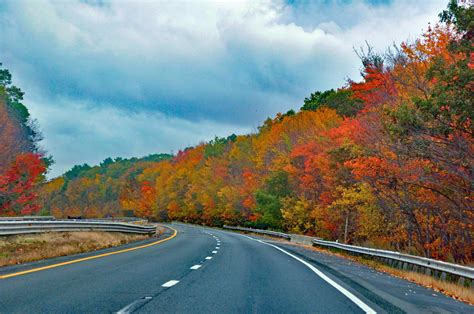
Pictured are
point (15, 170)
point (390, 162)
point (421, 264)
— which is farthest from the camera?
point (15, 170)

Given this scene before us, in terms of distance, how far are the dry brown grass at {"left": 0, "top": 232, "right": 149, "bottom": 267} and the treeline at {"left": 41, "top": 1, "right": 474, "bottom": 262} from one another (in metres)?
13.3

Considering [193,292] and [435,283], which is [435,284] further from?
[193,292]

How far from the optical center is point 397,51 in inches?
1021

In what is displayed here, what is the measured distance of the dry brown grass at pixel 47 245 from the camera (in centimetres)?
1461

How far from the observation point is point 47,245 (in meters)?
18.7

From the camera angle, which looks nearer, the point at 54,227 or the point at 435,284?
the point at 435,284

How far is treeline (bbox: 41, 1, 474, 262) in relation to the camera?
65.5 feet

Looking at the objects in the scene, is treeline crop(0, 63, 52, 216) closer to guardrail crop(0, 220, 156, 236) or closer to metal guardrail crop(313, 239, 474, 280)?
guardrail crop(0, 220, 156, 236)

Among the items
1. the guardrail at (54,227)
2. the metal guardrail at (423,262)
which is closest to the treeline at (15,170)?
the guardrail at (54,227)

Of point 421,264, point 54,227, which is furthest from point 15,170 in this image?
point 421,264

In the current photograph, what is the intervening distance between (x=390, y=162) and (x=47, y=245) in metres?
17.1

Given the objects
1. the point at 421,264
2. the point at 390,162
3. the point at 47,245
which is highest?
the point at 390,162

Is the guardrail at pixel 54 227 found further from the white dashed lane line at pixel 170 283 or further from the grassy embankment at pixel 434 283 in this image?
the grassy embankment at pixel 434 283

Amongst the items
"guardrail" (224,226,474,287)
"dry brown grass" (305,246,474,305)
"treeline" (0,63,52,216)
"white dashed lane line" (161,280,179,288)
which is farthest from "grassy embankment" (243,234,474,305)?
"treeline" (0,63,52,216)
